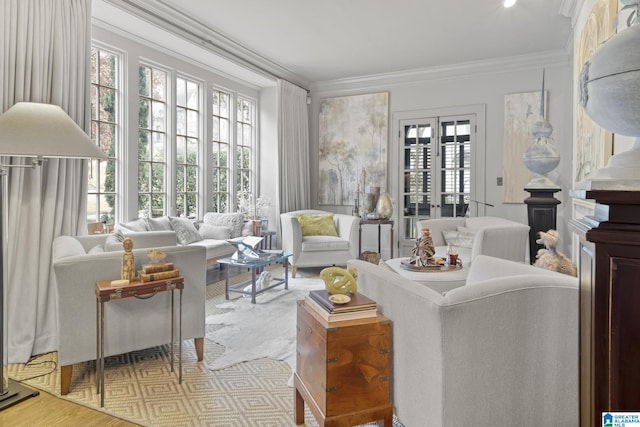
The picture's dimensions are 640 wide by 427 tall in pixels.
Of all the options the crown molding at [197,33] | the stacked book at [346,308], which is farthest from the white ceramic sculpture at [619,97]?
the crown molding at [197,33]

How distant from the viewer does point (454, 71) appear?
6266 millimetres

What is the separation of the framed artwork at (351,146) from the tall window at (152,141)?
283 cm

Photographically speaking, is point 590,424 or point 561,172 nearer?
point 590,424

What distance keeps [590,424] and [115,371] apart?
2.59 meters

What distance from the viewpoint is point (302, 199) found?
707 centimetres

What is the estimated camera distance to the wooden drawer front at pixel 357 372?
1.63 meters

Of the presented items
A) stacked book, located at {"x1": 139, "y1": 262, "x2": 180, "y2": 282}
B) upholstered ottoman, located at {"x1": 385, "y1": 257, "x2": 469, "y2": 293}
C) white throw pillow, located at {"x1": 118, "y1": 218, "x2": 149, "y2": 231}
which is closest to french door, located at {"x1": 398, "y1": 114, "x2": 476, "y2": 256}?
upholstered ottoman, located at {"x1": 385, "y1": 257, "x2": 469, "y2": 293}

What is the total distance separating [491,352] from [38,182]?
3.18 meters

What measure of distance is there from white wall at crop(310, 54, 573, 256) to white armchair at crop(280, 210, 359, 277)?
4.52 feet

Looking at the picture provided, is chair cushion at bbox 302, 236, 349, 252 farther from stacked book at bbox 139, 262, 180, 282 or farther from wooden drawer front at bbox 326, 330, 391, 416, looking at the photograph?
wooden drawer front at bbox 326, 330, 391, 416

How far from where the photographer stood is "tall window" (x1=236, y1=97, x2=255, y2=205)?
659 centimetres

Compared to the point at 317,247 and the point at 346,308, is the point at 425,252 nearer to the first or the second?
the point at 346,308

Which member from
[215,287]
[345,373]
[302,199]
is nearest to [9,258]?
[215,287]

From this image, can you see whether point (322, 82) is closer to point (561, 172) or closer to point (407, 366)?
point (561, 172)
